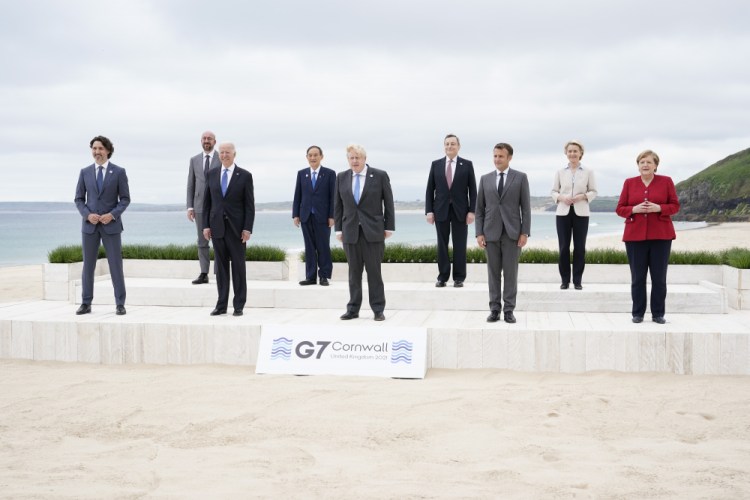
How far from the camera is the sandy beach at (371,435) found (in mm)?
3746

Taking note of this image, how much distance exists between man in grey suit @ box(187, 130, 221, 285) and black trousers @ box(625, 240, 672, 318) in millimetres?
4835

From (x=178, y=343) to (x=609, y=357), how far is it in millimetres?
3957

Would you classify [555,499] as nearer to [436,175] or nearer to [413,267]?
[436,175]

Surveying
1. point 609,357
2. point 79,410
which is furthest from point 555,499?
point 79,410

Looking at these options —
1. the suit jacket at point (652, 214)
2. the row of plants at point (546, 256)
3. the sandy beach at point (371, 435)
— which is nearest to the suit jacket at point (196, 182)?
the row of plants at point (546, 256)

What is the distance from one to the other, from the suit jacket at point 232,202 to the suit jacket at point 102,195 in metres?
0.93

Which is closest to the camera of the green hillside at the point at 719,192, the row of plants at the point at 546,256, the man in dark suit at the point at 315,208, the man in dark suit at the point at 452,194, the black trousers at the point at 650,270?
the black trousers at the point at 650,270

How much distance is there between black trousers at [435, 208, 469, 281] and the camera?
811 centimetres

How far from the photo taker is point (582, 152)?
7.78 m

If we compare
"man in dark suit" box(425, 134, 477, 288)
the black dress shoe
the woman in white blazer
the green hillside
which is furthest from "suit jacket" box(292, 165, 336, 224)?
the green hillside

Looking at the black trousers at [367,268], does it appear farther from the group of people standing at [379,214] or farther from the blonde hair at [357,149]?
the blonde hair at [357,149]

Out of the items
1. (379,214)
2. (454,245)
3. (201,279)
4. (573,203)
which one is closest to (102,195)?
(201,279)

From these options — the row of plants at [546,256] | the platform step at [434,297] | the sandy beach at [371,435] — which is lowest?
the sandy beach at [371,435]

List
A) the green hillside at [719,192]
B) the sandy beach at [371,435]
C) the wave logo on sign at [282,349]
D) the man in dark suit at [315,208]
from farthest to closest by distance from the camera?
the green hillside at [719,192] → the man in dark suit at [315,208] → the wave logo on sign at [282,349] → the sandy beach at [371,435]
